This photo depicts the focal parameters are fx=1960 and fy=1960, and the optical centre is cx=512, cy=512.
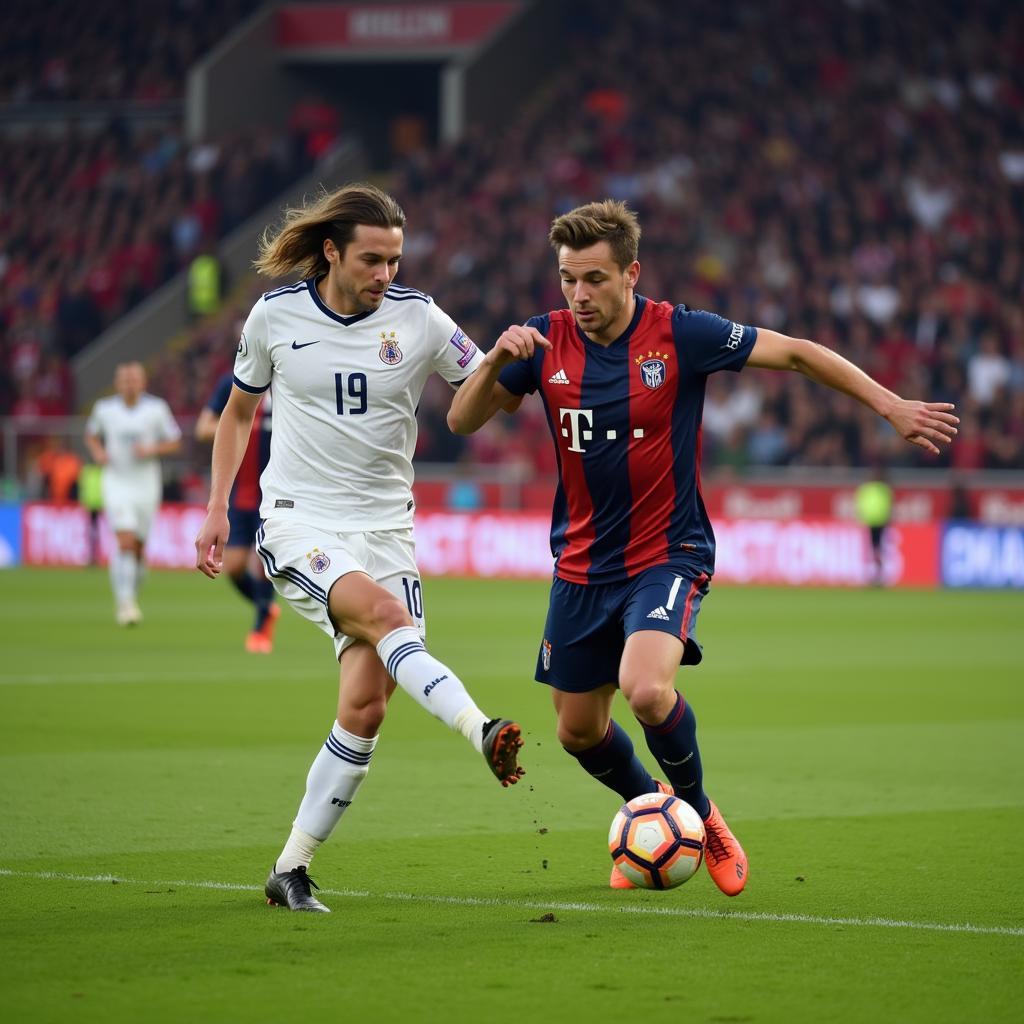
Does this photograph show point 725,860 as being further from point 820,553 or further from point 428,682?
point 820,553

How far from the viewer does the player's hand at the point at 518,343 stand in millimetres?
6105

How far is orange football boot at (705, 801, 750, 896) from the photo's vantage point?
6.50m

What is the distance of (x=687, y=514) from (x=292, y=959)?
2.21 m

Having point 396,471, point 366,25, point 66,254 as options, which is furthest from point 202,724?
point 366,25

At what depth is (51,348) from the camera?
3584 cm

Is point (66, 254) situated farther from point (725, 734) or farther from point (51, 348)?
point (725, 734)

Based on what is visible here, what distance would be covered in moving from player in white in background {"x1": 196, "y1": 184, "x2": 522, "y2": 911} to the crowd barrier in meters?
21.3

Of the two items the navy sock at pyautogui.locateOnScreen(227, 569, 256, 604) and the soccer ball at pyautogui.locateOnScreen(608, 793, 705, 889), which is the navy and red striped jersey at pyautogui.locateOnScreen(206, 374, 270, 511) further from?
the soccer ball at pyautogui.locateOnScreen(608, 793, 705, 889)

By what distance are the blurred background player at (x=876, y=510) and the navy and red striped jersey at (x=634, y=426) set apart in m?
19.9

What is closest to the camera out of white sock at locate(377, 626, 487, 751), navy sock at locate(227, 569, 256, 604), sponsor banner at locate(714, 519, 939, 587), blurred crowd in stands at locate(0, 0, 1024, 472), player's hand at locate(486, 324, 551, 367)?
white sock at locate(377, 626, 487, 751)

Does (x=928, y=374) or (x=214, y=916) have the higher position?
(x=928, y=374)

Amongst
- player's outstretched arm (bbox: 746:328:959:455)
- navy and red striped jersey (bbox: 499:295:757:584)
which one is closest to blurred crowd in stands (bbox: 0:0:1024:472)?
navy and red striped jersey (bbox: 499:295:757:584)

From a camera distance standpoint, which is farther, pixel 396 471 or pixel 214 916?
pixel 396 471

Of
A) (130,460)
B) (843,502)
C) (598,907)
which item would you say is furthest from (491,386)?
(843,502)
